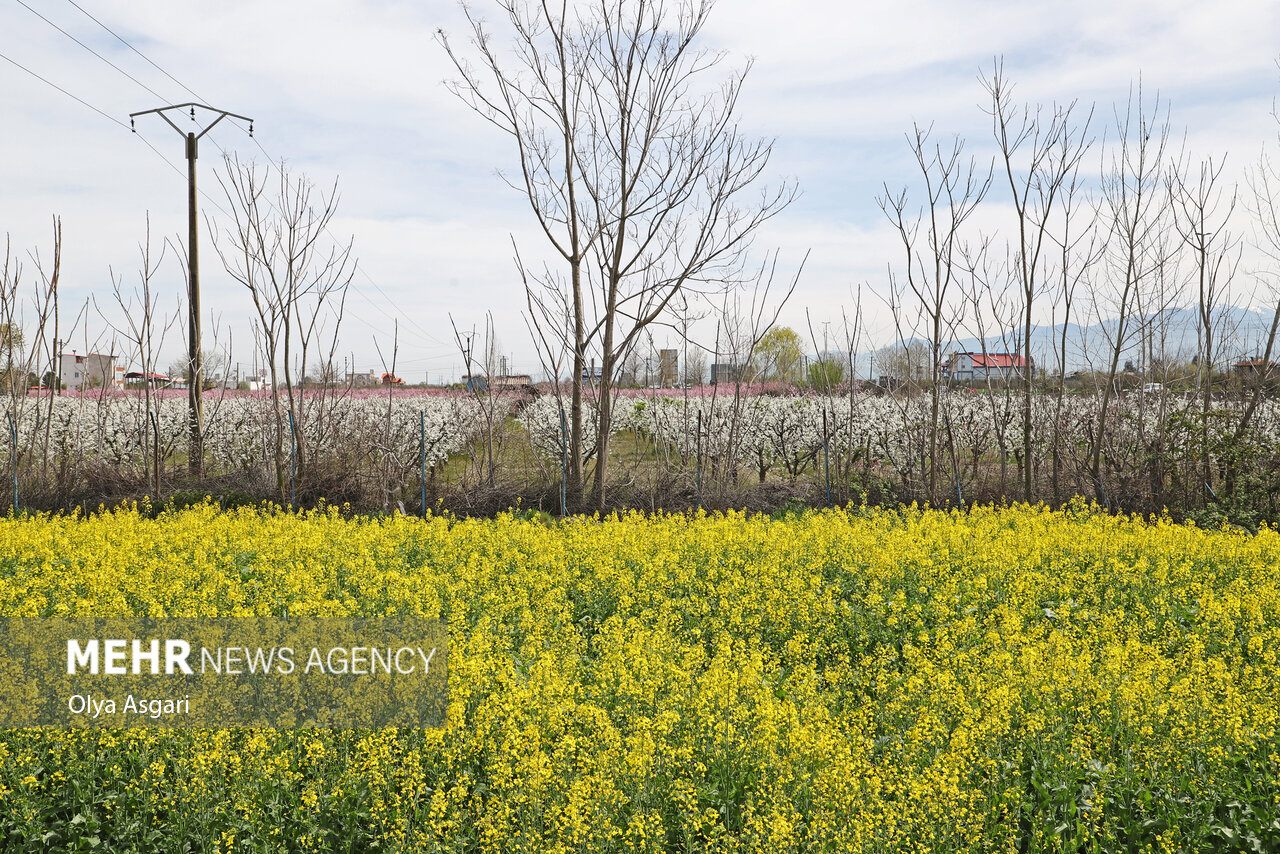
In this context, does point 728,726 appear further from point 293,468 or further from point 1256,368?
point 1256,368

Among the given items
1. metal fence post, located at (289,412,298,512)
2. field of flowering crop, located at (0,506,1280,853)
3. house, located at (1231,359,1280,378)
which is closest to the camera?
field of flowering crop, located at (0,506,1280,853)

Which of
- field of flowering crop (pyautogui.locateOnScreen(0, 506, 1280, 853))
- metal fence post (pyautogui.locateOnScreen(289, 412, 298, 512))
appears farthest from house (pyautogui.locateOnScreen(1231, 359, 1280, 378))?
metal fence post (pyautogui.locateOnScreen(289, 412, 298, 512))

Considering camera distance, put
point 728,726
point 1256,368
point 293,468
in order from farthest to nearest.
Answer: point 293,468 → point 1256,368 → point 728,726

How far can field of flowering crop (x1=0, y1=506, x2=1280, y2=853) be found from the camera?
321 centimetres

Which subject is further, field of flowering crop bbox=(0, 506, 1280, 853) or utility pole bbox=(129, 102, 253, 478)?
utility pole bbox=(129, 102, 253, 478)

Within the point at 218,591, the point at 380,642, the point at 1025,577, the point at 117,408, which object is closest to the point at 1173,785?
the point at 1025,577

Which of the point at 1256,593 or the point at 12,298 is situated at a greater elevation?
the point at 12,298

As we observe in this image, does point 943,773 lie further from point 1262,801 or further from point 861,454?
point 861,454

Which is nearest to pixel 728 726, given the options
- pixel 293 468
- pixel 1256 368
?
pixel 293 468

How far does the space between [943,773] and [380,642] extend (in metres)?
3.07

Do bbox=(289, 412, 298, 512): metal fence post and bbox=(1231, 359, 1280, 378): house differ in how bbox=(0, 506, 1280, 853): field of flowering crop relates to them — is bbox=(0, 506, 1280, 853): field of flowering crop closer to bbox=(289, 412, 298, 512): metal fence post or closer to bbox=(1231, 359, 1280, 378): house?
bbox=(289, 412, 298, 512): metal fence post

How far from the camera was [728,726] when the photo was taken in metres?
3.77

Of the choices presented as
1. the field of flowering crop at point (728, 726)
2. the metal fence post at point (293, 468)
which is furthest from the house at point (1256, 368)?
the metal fence post at point (293, 468)

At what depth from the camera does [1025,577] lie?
6395 millimetres
